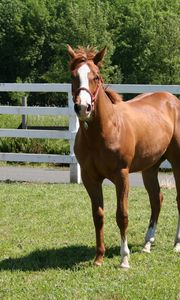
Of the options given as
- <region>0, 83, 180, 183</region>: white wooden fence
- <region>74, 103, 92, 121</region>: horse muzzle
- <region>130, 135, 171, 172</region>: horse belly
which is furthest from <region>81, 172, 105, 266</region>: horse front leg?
<region>0, 83, 180, 183</region>: white wooden fence

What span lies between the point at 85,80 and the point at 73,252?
2.08 meters

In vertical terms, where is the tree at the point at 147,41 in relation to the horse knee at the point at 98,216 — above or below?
below

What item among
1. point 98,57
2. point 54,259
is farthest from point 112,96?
point 54,259

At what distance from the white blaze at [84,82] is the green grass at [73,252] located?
1.65 meters

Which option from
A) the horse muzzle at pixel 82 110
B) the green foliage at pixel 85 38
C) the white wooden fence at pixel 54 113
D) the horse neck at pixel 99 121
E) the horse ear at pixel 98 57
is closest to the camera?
the horse muzzle at pixel 82 110

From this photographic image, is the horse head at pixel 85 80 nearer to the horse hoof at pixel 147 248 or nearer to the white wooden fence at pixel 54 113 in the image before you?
the horse hoof at pixel 147 248

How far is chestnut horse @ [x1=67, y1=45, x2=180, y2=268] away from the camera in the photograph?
15.9 feet

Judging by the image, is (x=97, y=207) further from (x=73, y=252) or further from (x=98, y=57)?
(x=98, y=57)

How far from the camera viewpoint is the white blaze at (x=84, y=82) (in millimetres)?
4586

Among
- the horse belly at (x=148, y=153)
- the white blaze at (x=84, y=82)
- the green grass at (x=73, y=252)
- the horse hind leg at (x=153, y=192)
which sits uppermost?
the white blaze at (x=84, y=82)

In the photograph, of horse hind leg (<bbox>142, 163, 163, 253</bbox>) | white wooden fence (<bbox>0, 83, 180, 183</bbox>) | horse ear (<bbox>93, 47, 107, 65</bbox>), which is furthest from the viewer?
white wooden fence (<bbox>0, 83, 180, 183</bbox>)

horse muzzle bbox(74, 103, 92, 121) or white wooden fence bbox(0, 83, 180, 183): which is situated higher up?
horse muzzle bbox(74, 103, 92, 121)

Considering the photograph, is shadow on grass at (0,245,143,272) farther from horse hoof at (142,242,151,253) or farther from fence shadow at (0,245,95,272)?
horse hoof at (142,242,151,253)

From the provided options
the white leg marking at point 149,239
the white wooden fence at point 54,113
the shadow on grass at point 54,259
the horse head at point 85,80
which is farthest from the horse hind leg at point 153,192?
the white wooden fence at point 54,113
